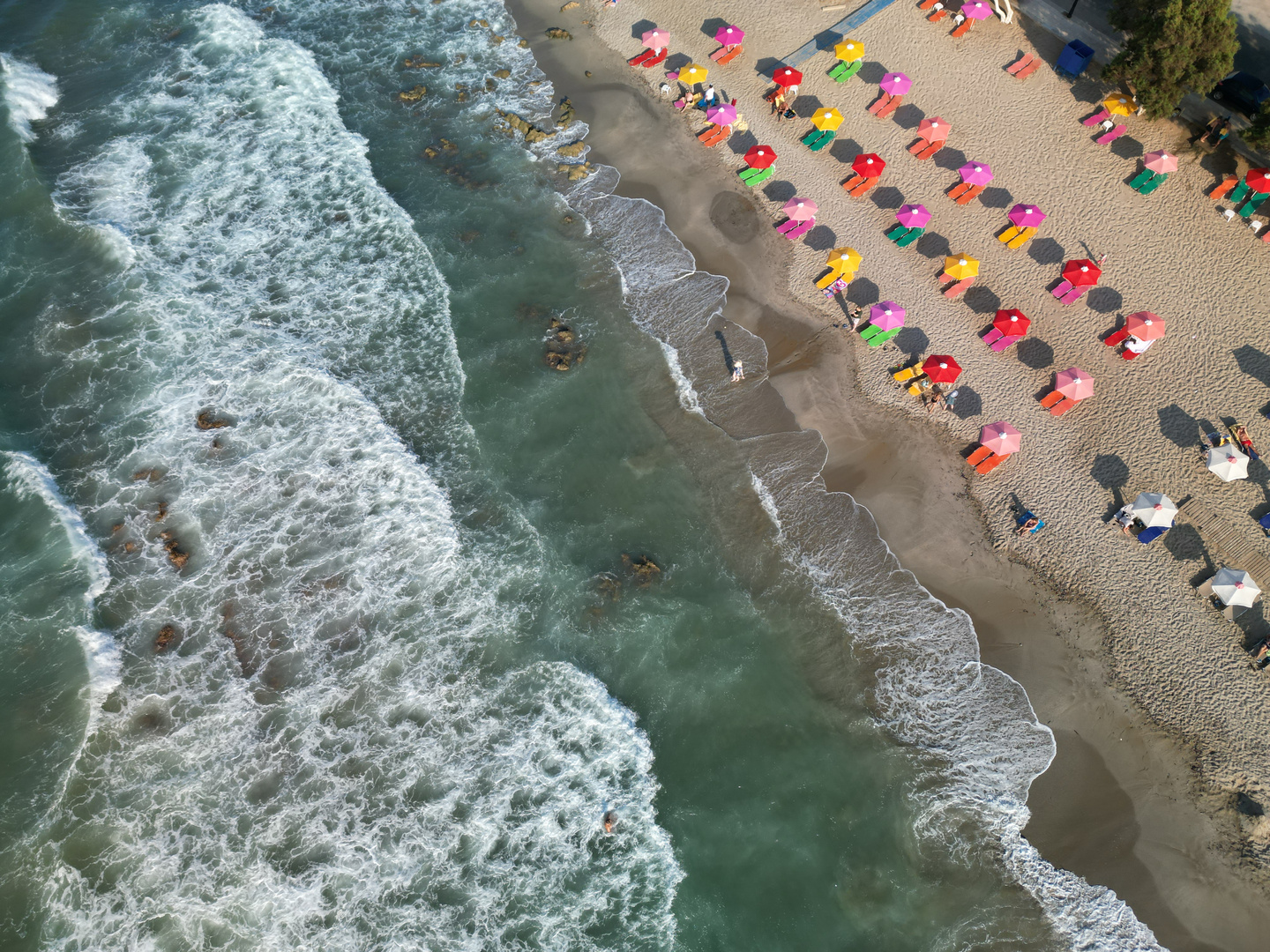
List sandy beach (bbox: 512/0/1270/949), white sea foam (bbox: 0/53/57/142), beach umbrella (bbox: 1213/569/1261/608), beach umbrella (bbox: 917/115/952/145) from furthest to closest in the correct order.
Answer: white sea foam (bbox: 0/53/57/142)
beach umbrella (bbox: 917/115/952/145)
beach umbrella (bbox: 1213/569/1261/608)
sandy beach (bbox: 512/0/1270/949)

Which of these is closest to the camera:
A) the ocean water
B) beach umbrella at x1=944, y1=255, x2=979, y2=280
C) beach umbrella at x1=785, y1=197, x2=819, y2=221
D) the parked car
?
the ocean water

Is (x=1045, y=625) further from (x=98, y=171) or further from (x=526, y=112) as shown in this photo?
(x=98, y=171)

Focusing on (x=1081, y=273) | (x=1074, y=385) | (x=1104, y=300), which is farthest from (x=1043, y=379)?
(x=1104, y=300)

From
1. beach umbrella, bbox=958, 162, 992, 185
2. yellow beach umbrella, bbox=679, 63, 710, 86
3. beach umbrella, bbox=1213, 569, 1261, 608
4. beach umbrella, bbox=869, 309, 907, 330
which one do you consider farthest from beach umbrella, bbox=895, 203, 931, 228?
beach umbrella, bbox=1213, 569, 1261, 608

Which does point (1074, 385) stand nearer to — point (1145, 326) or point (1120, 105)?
point (1145, 326)

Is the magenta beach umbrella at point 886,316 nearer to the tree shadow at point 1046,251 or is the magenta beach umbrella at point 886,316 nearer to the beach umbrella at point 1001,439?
the beach umbrella at point 1001,439

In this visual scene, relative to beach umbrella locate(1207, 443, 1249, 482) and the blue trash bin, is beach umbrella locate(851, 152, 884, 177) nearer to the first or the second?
the blue trash bin
